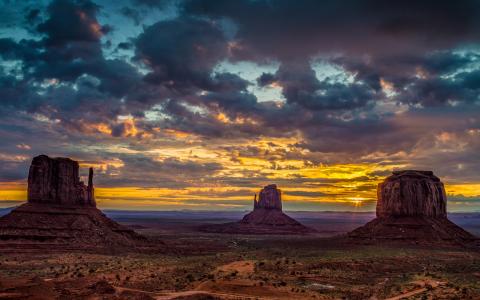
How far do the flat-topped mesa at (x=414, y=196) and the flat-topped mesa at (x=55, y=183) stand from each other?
71.8m

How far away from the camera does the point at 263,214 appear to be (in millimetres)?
191625

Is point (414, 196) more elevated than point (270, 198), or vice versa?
point (414, 196)

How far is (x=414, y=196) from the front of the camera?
10619 centimetres

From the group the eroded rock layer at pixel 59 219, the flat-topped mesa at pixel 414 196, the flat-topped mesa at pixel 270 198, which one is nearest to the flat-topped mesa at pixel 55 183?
the eroded rock layer at pixel 59 219

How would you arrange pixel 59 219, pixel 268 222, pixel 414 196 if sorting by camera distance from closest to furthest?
pixel 59 219, pixel 414 196, pixel 268 222

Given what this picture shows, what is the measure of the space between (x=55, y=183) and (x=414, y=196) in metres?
80.9

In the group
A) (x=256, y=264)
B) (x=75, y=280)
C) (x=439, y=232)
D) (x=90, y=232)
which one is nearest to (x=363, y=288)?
(x=256, y=264)

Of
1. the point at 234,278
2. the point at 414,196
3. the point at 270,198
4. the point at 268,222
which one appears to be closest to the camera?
the point at 234,278

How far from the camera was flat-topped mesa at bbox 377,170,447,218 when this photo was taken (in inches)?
4168

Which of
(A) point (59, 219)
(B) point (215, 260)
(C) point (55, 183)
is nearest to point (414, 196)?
(B) point (215, 260)

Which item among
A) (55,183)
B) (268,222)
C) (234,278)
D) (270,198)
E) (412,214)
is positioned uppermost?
(55,183)

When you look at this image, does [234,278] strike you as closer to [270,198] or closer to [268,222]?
[268,222]

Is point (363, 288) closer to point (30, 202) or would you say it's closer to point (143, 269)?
point (143, 269)

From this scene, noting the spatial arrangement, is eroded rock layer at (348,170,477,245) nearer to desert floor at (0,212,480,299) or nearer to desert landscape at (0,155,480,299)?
desert landscape at (0,155,480,299)
